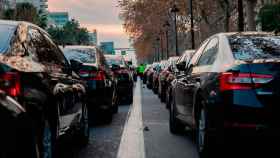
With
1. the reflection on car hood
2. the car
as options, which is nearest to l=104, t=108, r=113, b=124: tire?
the reflection on car hood

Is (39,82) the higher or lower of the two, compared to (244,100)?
higher

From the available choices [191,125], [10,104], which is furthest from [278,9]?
[10,104]

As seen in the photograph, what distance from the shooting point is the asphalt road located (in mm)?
6783

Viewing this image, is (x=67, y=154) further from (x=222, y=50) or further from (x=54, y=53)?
(x=222, y=50)

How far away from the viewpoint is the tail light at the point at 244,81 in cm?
565

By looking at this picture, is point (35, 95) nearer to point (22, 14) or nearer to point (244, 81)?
point (244, 81)

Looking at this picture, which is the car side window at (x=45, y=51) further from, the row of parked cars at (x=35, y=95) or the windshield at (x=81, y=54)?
the windshield at (x=81, y=54)

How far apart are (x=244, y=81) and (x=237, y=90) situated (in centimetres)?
11

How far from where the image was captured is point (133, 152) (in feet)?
24.6

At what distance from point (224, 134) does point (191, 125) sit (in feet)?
5.92

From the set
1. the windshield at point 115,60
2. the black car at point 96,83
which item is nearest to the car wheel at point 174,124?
the black car at point 96,83

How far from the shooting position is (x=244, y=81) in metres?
5.68

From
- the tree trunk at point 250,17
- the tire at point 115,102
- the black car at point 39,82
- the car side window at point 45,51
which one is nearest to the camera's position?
the black car at point 39,82

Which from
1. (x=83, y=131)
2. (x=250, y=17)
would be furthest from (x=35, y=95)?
(x=250, y=17)
